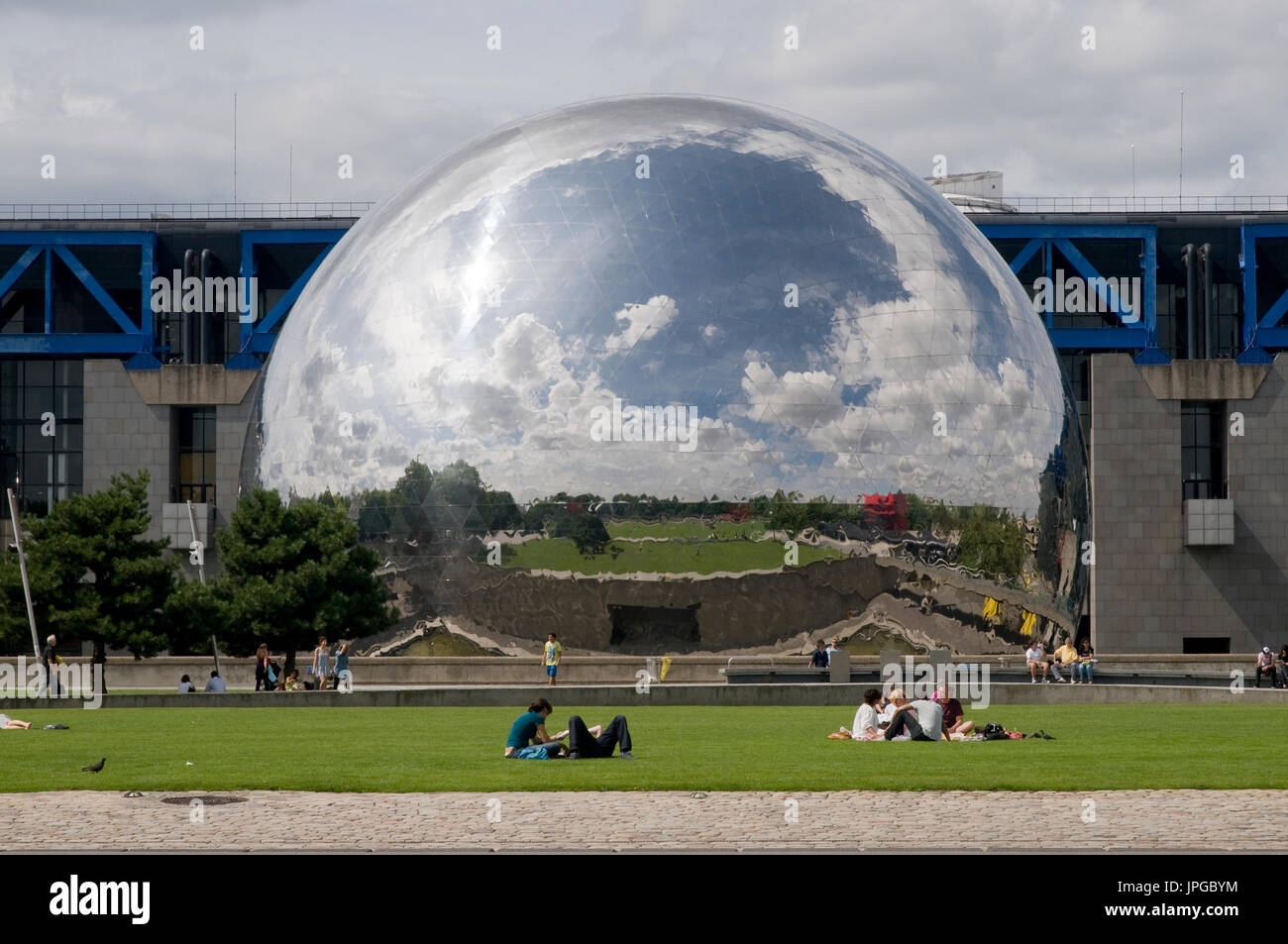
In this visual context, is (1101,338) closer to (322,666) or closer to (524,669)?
(524,669)

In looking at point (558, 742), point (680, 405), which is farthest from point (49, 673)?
point (558, 742)

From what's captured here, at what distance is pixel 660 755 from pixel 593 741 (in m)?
0.83

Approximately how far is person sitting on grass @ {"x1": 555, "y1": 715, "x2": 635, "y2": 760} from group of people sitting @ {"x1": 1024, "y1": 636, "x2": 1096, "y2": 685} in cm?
2419

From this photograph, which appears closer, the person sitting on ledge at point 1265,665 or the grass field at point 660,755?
the grass field at point 660,755

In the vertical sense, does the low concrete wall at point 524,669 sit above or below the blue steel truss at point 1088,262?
below

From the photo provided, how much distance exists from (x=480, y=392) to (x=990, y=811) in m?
30.1

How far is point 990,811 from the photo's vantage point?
1458 cm

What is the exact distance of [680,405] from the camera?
1670 inches

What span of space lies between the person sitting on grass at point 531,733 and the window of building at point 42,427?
178ft

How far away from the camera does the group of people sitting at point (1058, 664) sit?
1703 inches

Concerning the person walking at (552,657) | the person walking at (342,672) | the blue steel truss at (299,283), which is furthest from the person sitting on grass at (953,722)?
the blue steel truss at (299,283)

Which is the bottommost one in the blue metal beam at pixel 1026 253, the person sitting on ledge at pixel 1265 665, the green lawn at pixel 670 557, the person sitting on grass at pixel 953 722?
the person sitting on ledge at pixel 1265 665

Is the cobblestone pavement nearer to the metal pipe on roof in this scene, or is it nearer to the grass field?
the grass field

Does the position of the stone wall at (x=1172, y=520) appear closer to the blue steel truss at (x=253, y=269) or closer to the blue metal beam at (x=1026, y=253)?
the blue metal beam at (x=1026, y=253)
